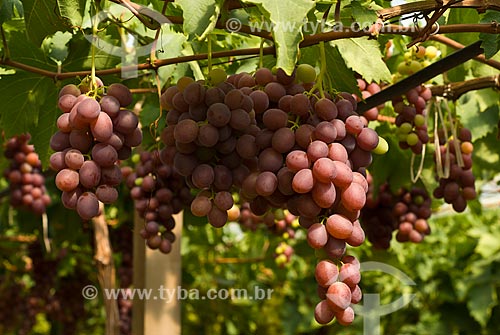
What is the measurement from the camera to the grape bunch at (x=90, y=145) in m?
1.03

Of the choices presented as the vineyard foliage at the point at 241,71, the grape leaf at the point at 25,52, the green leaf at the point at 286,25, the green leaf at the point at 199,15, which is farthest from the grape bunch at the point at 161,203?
the green leaf at the point at 286,25

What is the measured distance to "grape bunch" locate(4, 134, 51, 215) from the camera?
2492 millimetres

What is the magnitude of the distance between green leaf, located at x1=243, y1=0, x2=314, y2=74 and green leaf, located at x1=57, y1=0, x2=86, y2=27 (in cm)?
33

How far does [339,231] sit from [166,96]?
14.5 inches

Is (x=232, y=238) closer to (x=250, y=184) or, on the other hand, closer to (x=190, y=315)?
(x=190, y=315)

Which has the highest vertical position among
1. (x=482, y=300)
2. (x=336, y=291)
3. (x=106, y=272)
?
(x=336, y=291)

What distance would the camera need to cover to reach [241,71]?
1806mm

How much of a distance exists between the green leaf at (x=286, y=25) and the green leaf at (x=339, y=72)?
0.41 meters

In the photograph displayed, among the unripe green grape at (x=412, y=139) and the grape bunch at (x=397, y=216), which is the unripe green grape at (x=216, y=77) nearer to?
the unripe green grape at (x=412, y=139)

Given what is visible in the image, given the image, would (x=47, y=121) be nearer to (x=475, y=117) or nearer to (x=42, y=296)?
(x=475, y=117)

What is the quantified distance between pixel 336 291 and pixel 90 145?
0.43 metres

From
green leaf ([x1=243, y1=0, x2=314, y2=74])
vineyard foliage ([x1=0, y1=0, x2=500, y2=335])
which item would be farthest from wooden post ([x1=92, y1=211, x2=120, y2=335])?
green leaf ([x1=243, y1=0, x2=314, y2=74])

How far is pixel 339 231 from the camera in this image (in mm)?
958

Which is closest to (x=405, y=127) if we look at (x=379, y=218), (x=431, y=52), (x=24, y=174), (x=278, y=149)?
(x=431, y=52)
